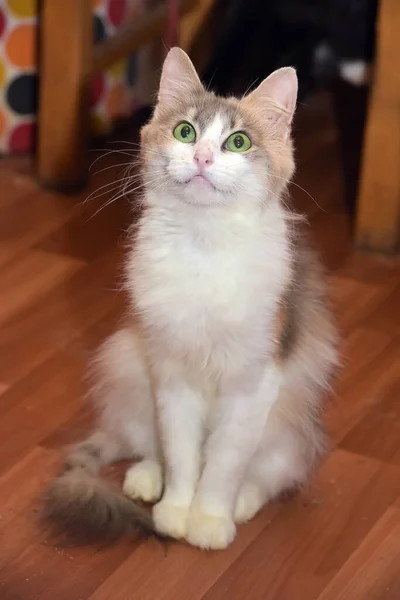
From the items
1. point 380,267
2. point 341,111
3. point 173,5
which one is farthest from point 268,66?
point 380,267

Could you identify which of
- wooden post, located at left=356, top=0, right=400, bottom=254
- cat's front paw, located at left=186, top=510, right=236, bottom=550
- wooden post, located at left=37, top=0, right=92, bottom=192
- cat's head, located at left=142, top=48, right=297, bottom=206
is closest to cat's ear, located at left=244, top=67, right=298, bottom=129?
cat's head, located at left=142, top=48, right=297, bottom=206

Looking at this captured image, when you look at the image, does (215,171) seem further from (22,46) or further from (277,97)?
(22,46)

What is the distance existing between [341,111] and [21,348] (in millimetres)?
1374

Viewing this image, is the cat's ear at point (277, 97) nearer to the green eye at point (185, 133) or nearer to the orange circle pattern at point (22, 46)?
the green eye at point (185, 133)

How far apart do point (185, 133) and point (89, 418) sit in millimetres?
582

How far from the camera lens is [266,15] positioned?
2.59 metres

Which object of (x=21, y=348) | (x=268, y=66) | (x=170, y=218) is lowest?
(x=21, y=348)

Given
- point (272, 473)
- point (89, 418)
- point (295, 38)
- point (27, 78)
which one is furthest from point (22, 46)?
point (272, 473)

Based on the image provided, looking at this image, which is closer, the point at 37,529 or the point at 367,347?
the point at 37,529

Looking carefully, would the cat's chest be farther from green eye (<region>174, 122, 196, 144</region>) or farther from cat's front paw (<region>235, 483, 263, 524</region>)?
cat's front paw (<region>235, 483, 263, 524</region>)

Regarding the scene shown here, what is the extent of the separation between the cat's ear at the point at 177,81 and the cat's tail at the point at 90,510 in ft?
1.75

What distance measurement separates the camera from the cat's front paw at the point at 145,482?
1.46 metres

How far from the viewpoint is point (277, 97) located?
127 cm

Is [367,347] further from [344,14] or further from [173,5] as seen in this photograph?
[344,14]
